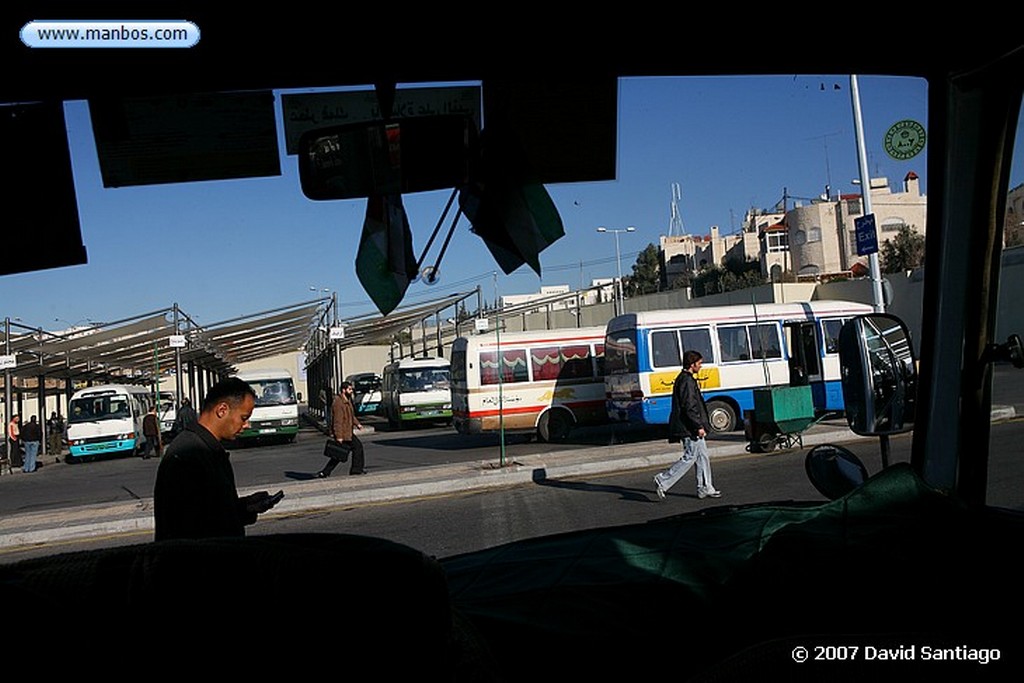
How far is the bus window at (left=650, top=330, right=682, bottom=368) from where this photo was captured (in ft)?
58.2

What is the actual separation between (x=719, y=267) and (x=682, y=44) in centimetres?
73

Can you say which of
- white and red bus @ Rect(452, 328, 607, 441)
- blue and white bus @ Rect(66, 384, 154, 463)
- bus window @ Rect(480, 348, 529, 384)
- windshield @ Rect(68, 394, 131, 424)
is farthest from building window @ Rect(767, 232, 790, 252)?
windshield @ Rect(68, 394, 131, 424)

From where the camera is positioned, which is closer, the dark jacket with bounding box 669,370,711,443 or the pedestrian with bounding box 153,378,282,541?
the pedestrian with bounding box 153,378,282,541

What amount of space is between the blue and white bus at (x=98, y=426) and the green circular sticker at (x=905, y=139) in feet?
76.5

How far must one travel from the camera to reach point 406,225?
2.14 metres

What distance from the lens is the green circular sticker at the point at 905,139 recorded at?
2.53 meters

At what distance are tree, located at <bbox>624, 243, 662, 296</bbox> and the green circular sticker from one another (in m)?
0.77

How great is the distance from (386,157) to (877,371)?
1.53 metres

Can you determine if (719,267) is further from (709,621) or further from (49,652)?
(49,652)

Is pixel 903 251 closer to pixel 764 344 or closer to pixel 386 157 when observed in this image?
pixel 386 157

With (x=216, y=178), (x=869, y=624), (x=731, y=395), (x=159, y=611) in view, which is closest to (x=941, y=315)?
(x=869, y=624)

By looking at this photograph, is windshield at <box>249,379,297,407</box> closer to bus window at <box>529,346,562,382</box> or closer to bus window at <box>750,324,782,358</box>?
bus window at <box>750,324,782,358</box>

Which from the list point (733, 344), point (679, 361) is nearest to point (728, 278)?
point (733, 344)

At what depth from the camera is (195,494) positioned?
331 cm
